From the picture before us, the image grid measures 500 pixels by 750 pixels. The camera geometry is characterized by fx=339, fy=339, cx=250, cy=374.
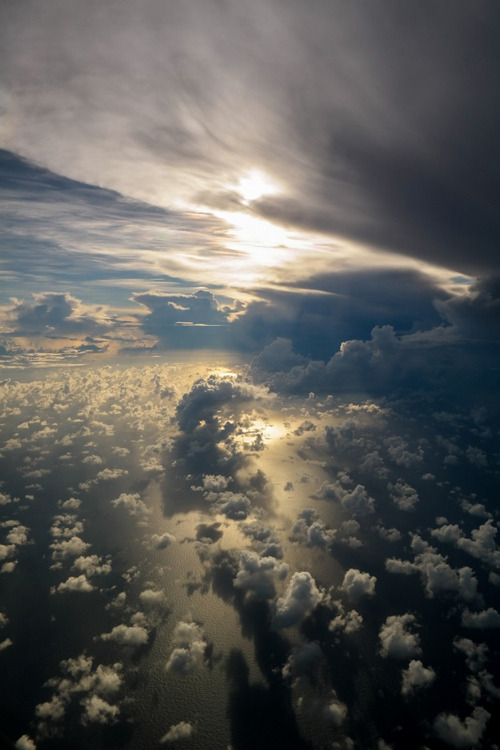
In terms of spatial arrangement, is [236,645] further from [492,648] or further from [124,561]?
[492,648]

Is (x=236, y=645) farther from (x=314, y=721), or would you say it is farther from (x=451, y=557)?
(x=451, y=557)

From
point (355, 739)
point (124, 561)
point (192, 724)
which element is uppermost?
point (355, 739)

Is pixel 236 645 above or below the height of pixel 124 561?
above

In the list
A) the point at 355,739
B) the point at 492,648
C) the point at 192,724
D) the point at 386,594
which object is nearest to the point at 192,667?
the point at 192,724

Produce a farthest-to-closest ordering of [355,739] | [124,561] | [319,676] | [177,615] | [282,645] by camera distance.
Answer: [124,561] → [177,615] → [282,645] → [319,676] → [355,739]

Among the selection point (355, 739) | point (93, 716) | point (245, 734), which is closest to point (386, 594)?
point (355, 739)

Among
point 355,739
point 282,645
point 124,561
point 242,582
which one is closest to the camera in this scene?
point 355,739

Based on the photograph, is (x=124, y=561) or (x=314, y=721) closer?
(x=314, y=721)

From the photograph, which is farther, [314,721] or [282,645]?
[282,645]

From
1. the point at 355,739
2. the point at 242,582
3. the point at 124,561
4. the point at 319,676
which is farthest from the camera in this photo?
the point at 124,561
